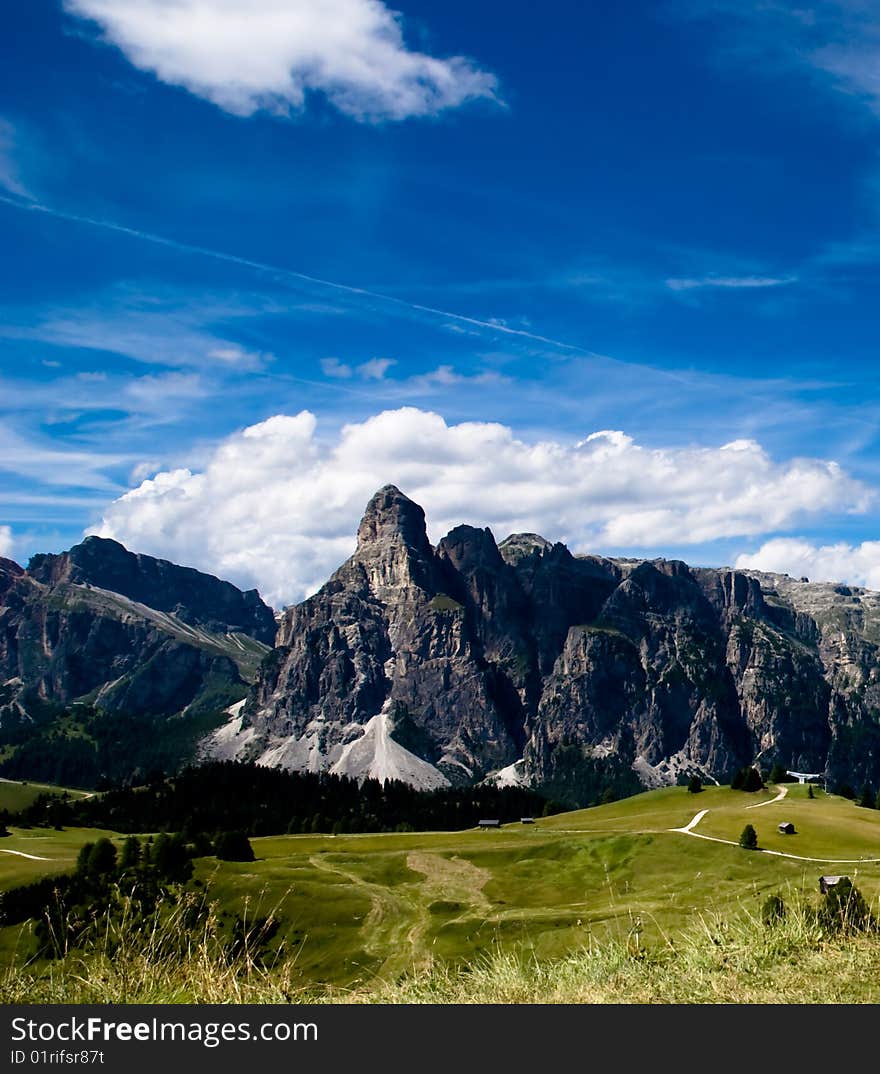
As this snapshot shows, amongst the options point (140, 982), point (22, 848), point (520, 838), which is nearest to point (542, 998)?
point (140, 982)

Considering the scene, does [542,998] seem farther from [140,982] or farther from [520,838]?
[520,838]

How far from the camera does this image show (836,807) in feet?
442

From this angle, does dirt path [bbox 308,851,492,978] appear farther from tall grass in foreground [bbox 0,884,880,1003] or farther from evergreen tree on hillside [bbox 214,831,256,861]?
tall grass in foreground [bbox 0,884,880,1003]

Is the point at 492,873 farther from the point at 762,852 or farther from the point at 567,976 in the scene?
the point at 567,976

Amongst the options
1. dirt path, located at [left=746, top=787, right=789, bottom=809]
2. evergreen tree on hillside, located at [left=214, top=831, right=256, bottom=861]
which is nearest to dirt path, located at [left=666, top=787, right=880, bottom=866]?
dirt path, located at [left=746, top=787, right=789, bottom=809]

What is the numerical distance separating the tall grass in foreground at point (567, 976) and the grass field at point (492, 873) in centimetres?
3336

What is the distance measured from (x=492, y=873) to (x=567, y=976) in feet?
311

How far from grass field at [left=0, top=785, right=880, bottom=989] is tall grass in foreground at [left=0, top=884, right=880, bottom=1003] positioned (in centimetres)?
3336

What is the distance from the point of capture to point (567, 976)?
47.5 ft

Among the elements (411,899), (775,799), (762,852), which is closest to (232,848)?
(411,899)

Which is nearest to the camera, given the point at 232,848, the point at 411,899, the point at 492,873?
the point at 411,899

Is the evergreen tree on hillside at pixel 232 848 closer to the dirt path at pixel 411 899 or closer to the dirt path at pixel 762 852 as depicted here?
the dirt path at pixel 411 899

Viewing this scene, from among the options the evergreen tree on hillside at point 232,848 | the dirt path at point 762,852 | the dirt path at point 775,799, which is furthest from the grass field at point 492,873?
the evergreen tree on hillside at point 232,848

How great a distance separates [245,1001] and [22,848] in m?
135
